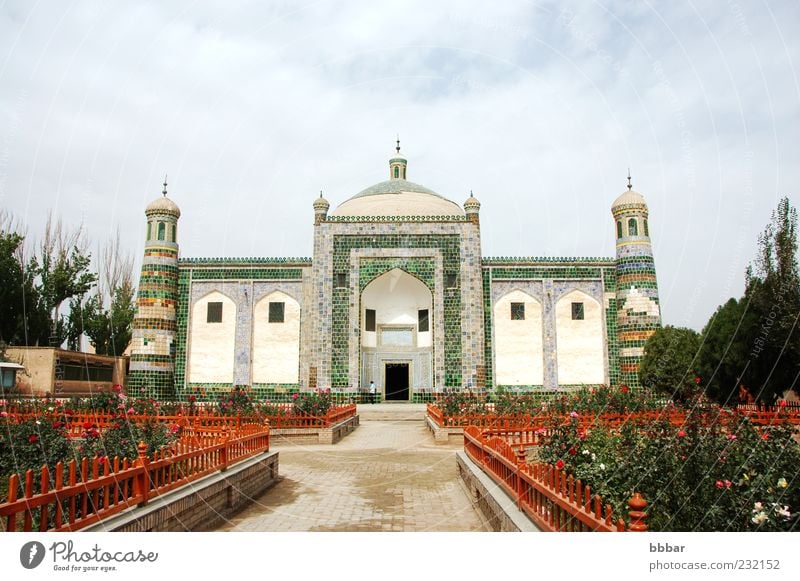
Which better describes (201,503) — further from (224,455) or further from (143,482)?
(224,455)

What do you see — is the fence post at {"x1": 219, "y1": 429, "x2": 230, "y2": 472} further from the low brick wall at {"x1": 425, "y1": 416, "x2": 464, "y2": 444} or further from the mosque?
the mosque

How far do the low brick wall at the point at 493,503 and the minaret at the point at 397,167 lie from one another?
25.5 metres

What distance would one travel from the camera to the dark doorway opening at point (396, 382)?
82.3 feet

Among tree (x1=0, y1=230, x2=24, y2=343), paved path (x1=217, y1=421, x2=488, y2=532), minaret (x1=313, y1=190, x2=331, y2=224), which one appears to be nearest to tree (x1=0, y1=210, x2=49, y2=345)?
tree (x1=0, y1=230, x2=24, y2=343)

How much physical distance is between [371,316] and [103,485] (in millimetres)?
20841

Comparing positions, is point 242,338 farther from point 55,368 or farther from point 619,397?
point 619,397

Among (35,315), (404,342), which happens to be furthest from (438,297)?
(35,315)

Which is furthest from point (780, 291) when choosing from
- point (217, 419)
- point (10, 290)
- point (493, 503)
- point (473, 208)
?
point (10, 290)

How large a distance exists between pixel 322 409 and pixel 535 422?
16.7ft

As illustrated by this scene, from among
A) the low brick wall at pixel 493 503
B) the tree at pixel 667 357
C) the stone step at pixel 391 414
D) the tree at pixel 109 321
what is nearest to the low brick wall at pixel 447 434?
the low brick wall at pixel 493 503

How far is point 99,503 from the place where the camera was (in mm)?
4566

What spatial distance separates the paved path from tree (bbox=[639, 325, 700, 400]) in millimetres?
10407

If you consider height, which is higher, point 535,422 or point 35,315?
point 35,315

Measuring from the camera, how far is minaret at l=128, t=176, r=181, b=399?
76.7ft
